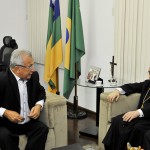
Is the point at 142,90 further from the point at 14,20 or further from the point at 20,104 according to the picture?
the point at 14,20

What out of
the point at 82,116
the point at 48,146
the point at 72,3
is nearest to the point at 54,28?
the point at 72,3

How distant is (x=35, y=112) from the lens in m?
2.59

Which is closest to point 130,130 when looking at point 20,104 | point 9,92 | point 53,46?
point 20,104

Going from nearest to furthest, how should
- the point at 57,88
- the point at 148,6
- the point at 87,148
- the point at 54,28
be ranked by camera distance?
the point at 87,148 < the point at 148,6 < the point at 54,28 < the point at 57,88

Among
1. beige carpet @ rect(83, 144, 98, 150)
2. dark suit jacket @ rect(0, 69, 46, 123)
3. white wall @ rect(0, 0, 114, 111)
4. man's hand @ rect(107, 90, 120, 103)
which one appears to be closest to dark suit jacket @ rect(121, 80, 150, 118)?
man's hand @ rect(107, 90, 120, 103)

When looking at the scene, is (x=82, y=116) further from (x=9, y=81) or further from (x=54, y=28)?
(x=9, y=81)

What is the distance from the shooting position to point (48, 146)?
108 inches

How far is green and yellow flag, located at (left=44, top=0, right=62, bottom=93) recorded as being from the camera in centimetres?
439

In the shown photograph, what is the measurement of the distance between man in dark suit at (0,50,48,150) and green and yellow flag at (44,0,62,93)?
1882mm

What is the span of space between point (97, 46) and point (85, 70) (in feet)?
1.51

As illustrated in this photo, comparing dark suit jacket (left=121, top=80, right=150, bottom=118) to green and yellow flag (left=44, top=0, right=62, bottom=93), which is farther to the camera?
green and yellow flag (left=44, top=0, right=62, bottom=93)

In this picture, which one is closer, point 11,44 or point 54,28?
point 54,28

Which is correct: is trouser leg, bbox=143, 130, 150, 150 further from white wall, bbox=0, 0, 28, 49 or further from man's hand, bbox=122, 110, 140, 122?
white wall, bbox=0, 0, 28, 49

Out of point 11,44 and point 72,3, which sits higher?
point 72,3
